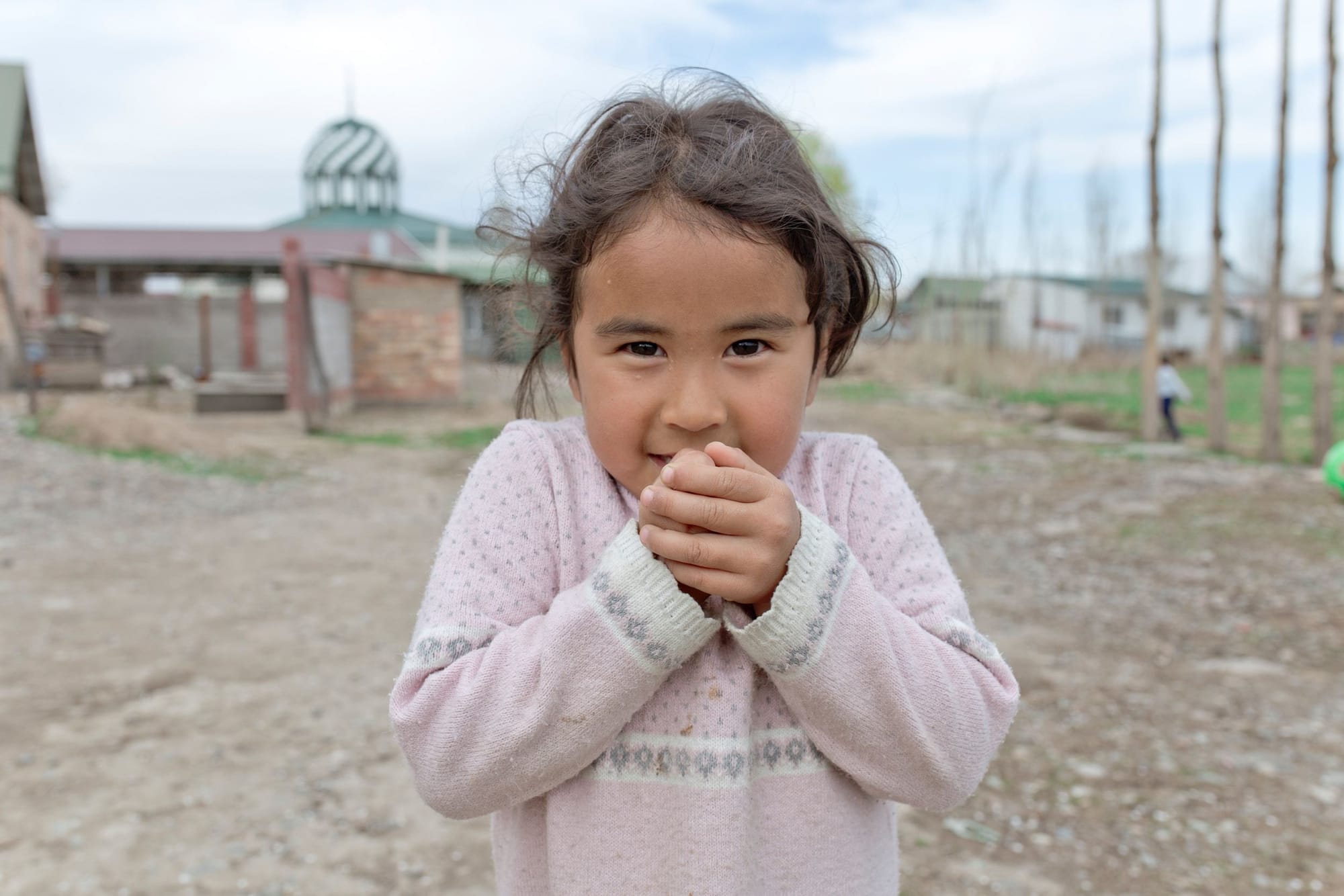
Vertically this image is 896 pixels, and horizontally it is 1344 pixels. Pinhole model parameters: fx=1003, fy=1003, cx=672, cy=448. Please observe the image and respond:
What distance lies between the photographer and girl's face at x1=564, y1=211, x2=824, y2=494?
36.7 inches

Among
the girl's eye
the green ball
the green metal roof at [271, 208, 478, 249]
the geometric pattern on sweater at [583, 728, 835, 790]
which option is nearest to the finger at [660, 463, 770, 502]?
the girl's eye

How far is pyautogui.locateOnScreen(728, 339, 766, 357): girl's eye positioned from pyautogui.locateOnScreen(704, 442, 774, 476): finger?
111 millimetres

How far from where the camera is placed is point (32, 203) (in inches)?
776

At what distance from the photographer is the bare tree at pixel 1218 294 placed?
9.38 meters

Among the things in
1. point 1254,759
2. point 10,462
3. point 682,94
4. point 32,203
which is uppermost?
point 32,203

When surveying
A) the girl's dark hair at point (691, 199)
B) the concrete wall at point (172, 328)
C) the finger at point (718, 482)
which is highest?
the concrete wall at point (172, 328)

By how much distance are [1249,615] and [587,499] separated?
14.7ft

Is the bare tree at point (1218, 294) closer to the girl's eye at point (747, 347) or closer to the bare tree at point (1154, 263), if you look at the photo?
the bare tree at point (1154, 263)

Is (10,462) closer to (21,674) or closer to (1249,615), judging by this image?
(21,674)

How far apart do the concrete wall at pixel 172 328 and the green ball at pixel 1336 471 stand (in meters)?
16.2

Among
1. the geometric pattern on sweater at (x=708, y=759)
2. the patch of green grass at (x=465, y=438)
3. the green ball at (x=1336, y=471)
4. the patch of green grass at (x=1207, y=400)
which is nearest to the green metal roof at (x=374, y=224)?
the patch of green grass at (x=1207, y=400)

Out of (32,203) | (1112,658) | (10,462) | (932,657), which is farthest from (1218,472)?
(32,203)

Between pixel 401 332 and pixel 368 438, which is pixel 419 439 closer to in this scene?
pixel 368 438

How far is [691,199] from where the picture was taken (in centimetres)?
96
